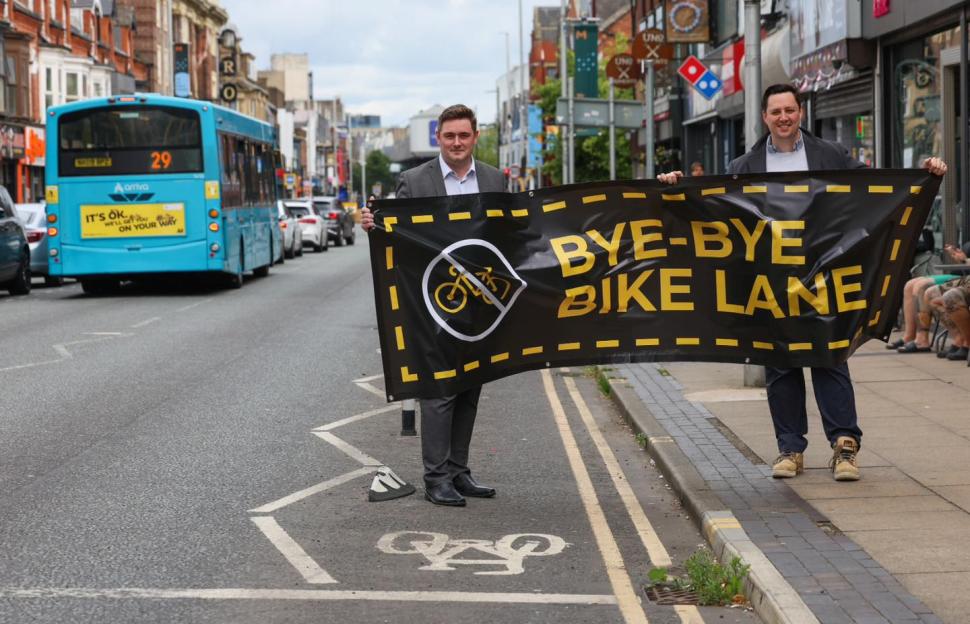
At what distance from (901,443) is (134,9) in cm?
7010

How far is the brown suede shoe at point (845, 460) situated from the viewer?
791 centimetres

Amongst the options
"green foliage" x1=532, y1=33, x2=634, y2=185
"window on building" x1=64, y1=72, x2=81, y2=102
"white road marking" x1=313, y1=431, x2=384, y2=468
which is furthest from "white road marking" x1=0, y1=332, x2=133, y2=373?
"window on building" x1=64, y1=72, x2=81, y2=102

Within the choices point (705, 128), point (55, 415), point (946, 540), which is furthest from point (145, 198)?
point (946, 540)

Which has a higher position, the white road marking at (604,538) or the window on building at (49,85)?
the window on building at (49,85)

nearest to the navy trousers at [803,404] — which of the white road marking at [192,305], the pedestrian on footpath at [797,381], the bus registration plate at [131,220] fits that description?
the pedestrian on footpath at [797,381]

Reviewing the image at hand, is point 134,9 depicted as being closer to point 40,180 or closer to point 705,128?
point 40,180

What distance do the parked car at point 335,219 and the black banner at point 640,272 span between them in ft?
150

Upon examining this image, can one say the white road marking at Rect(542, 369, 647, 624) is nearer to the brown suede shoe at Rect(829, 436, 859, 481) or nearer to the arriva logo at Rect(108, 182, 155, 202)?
the brown suede shoe at Rect(829, 436, 859, 481)

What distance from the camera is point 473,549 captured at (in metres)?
6.93

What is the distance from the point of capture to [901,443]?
9.28 metres

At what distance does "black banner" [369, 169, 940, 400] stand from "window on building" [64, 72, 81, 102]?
51712 mm

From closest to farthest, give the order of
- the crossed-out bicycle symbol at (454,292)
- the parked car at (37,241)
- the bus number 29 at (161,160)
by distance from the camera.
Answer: the crossed-out bicycle symbol at (454,292)
the bus number 29 at (161,160)
the parked car at (37,241)

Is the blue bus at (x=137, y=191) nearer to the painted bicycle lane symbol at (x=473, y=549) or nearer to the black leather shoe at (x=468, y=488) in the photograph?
the black leather shoe at (x=468, y=488)

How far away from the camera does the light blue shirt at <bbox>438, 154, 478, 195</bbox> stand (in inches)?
317
